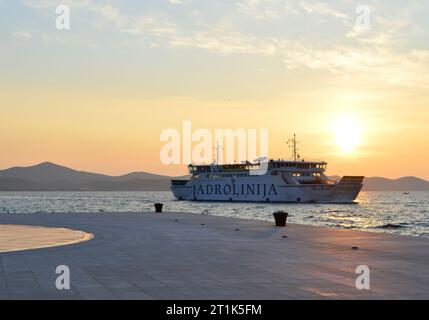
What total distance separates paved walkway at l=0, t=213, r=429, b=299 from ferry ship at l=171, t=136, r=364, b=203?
124 metres

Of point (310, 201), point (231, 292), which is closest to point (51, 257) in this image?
point (231, 292)

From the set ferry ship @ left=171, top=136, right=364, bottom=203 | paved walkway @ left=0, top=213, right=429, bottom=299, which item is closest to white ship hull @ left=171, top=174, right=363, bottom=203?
ferry ship @ left=171, top=136, right=364, bottom=203

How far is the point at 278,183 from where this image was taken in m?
152

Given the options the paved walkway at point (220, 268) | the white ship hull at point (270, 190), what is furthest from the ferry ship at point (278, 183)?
the paved walkway at point (220, 268)

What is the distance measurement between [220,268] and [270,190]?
139087mm

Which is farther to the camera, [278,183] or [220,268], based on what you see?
[278,183]

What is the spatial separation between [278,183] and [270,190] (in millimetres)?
3369

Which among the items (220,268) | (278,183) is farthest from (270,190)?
(220,268)

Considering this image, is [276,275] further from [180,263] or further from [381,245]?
[381,245]

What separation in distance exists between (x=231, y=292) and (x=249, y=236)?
15.1 m

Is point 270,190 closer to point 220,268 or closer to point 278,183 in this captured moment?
point 278,183

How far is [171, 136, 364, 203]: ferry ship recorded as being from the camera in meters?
150

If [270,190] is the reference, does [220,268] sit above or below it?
below

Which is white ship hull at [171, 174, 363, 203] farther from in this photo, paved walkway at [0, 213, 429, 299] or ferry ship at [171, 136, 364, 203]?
paved walkway at [0, 213, 429, 299]
